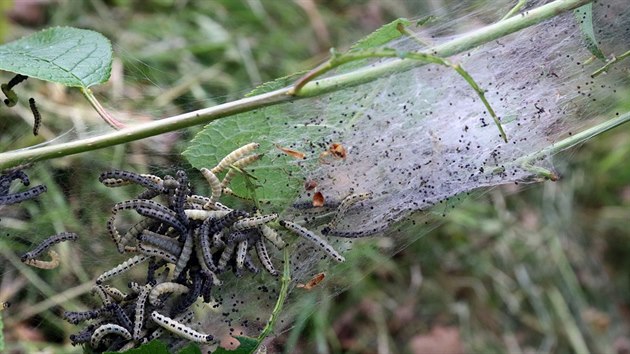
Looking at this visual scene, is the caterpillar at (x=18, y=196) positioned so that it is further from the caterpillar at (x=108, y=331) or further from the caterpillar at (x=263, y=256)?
the caterpillar at (x=263, y=256)

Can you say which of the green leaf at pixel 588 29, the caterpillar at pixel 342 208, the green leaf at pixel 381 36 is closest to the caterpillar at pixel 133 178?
the caterpillar at pixel 342 208

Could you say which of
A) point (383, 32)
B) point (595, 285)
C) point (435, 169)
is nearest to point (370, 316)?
point (595, 285)

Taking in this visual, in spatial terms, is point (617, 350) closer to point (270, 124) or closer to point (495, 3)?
point (495, 3)

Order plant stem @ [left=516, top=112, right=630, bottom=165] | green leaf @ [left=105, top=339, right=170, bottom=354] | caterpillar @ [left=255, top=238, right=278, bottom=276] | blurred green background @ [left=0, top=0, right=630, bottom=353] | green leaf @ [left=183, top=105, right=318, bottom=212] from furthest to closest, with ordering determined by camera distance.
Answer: blurred green background @ [left=0, top=0, right=630, bottom=353], plant stem @ [left=516, top=112, right=630, bottom=165], green leaf @ [left=183, top=105, right=318, bottom=212], caterpillar @ [left=255, top=238, right=278, bottom=276], green leaf @ [left=105, top=339, right=170, bottom=354]

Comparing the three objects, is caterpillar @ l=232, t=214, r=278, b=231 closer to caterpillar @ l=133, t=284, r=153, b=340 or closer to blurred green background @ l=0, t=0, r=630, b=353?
caterpillar @ l=133, t=284, r=153, b=340

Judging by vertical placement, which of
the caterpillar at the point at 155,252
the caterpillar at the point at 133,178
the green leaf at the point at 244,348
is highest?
the caterpillar at the point at 133,178

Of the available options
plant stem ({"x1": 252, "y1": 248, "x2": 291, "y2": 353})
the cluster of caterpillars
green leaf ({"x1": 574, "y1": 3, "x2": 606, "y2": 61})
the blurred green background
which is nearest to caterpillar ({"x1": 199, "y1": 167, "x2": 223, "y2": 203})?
the cluster of caterpillars
